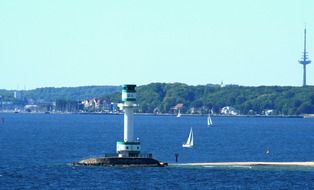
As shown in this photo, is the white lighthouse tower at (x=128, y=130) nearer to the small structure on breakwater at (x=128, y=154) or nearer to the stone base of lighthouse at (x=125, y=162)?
the small structure on breakwater at (x=128, y=154)

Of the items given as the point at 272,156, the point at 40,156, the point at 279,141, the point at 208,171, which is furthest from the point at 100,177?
the point at 279,141

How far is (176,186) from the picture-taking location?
97688mm

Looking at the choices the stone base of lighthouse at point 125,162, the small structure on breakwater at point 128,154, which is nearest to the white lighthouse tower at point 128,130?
the small structure on breakwater at point 128,154

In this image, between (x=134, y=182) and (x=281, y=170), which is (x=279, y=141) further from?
(x=134, y=182)

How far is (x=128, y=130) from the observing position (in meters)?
116

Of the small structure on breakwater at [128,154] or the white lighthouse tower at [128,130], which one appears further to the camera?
the white lighthouse tower at [128,130]

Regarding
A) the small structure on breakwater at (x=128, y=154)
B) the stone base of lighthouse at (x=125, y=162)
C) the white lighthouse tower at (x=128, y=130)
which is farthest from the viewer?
the white lighthouse tower at (x=128, y=130)

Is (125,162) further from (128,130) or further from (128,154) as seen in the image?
(128,130)

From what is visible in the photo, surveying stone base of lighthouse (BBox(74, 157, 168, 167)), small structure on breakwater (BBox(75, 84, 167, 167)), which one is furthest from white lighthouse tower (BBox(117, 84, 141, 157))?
stone base of lighthouse (BBox(74, 157, 168, 167))

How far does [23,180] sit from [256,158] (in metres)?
45.5

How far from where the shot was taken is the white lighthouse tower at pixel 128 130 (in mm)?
115188

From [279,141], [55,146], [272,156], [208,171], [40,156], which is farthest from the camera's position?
[279,141]

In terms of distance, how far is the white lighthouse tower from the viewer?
11519 centimetres

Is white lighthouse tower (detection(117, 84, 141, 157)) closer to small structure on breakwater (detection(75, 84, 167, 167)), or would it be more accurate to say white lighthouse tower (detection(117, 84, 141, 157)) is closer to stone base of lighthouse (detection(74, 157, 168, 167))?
small structure on breakwater (detection(75, 84, 167, 167))
